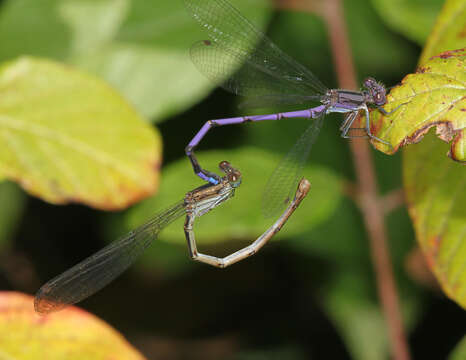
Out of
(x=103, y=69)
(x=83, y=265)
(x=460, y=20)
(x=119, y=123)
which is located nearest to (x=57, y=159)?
(x=119, y=123)

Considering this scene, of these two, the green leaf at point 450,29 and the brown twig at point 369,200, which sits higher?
the green leaf at point 450,29

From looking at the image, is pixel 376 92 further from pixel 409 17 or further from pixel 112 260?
pixel 112 260

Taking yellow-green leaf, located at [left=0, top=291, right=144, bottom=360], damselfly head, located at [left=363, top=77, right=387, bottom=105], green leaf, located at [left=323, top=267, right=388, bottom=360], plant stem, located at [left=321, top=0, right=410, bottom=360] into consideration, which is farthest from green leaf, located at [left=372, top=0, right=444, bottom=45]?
yellow-green leaf, located at [left=0, top=291, right=144, bottom=360]

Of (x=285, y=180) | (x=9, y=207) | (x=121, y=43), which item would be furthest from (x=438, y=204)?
(x=9, y=207)

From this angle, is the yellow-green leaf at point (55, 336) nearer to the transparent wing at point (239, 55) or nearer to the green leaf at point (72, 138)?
the green leaf at point (72, 138)

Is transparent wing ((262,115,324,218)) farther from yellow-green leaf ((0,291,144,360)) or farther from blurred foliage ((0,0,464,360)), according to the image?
yellow-green leaf ((0,291,144,360))

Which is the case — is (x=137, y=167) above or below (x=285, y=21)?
below

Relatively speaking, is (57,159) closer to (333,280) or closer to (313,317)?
(333,280)

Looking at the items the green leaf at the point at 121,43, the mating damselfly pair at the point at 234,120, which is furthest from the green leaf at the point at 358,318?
the green leaf at the point at 121,43
